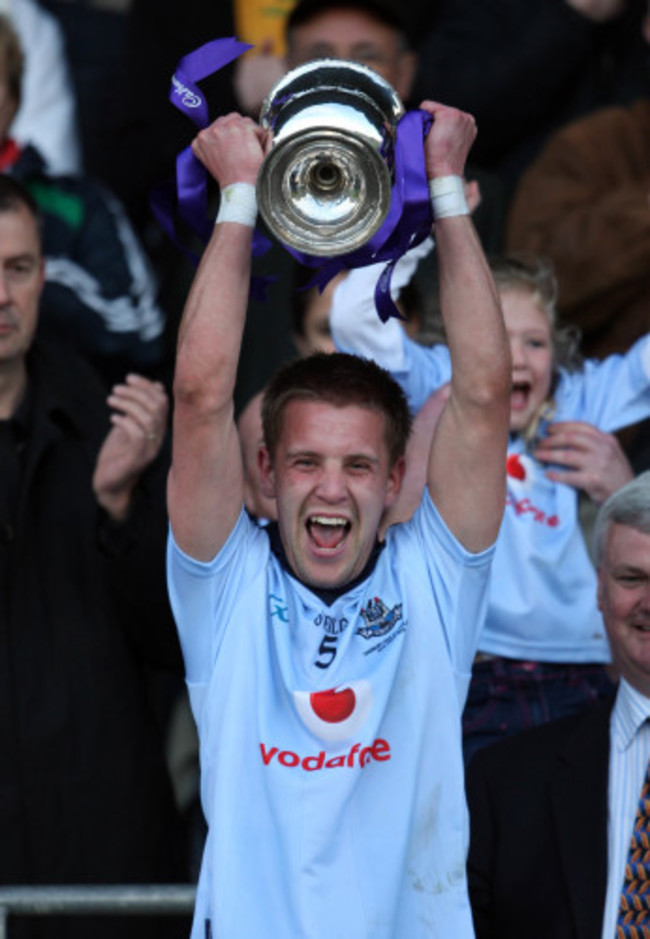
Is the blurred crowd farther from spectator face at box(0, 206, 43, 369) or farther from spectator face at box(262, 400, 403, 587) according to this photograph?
spectator face at box(262, 400, 403, 587)

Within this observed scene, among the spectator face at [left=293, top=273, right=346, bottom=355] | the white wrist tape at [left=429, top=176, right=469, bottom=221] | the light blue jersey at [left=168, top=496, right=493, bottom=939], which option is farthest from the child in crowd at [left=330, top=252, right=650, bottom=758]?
the white wrist tape at [left=429, top=176, right=469, bottom=221]

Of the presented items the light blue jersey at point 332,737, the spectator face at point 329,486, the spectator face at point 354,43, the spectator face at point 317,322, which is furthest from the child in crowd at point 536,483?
the spectator face at point 354,43

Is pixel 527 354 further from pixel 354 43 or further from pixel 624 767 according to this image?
pixel 354 43

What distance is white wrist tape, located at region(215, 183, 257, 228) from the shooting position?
3.42m

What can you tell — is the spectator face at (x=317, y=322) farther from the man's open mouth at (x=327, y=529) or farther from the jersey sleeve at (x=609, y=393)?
the man's open mouth at (x=327, y=529)

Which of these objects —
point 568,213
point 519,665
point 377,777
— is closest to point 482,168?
point 568,213

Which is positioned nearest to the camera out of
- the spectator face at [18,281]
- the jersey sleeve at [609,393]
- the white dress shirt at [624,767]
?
the white dress shirt at [624,767]

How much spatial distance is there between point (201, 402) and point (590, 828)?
143 centimetres

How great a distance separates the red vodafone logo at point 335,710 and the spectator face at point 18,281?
165cm

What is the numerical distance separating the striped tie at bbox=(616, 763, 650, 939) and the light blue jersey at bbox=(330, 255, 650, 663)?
0.52 metres

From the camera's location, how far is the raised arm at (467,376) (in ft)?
11.3

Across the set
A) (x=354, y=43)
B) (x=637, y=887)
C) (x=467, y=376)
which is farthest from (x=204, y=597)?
(x=354, y=43)

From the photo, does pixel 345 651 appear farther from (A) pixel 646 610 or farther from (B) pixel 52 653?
(B) pixel 52 653

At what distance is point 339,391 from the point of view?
3.70 m
